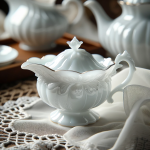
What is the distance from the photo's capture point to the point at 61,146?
2.01ft

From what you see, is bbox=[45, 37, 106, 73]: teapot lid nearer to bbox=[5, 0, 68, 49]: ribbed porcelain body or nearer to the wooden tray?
the wooden tray

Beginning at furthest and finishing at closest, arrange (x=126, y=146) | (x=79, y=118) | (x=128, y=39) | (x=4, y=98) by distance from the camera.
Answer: (x=128, y=39)
(x=4, y=98)
(x=79, y=118)
(x=126, y=146)

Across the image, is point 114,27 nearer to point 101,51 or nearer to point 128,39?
point 128,39

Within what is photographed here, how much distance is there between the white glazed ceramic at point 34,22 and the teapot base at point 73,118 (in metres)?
0.60

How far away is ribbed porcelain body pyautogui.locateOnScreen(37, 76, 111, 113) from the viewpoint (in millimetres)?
648

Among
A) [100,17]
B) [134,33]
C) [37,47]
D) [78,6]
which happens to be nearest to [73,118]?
[134,33]

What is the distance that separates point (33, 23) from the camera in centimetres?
122

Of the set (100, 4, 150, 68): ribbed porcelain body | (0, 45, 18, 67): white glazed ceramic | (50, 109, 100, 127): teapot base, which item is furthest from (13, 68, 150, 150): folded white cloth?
(0, 45, 18, 67): white glazed ceramic

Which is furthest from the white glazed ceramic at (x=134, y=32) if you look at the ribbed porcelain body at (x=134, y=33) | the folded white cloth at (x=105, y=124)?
the folded white cloth at (x=105, y=124)

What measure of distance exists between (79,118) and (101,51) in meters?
0.62

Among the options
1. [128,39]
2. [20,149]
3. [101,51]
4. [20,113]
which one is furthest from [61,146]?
[101,51]

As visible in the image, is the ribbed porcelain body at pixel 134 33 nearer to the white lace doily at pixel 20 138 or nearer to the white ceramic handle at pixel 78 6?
the white ceramic handle at pixel 78 6

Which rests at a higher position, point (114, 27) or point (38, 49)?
point (114, 27)

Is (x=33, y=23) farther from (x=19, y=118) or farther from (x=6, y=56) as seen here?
(x=19, y=118)
